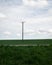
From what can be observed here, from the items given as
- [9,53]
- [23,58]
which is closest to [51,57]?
[23,58]

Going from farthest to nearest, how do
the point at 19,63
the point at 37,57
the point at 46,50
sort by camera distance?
the point at 46,50 → the point at 37,57 → the point at 19,63

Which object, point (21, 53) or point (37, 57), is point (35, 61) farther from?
point (21, 53)

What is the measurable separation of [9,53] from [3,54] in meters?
0.48

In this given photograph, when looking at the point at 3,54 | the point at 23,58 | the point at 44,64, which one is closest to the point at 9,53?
the point at 3,54

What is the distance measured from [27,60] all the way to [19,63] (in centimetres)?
68

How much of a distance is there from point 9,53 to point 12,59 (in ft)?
3.88

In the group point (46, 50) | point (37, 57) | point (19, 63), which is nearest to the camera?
point (19, 63)

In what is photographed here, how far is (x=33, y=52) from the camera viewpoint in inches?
554

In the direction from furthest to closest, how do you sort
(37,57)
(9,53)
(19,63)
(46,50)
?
(46,50), (9,53), (37,57), (19,63)

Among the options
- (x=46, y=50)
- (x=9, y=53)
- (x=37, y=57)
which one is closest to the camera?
(x=37, y=57)

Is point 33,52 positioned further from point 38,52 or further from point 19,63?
point 19,63

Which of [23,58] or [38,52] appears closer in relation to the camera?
[23,58]

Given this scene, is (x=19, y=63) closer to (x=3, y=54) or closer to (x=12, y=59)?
(x=12, y=59)

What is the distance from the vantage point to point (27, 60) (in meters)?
12.6
